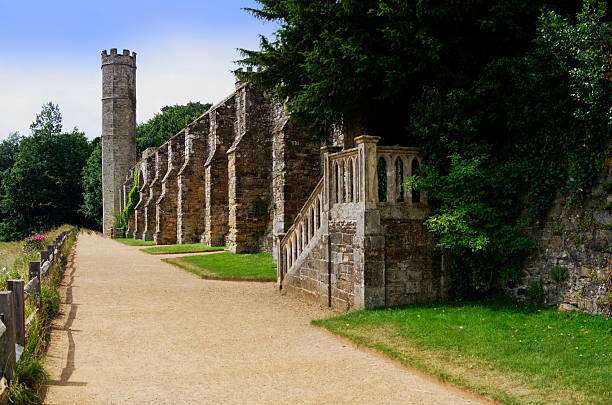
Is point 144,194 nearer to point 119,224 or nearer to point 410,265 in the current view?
point 119,224

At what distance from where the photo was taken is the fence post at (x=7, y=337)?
15.5ft

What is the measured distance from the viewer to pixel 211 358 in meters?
6.97

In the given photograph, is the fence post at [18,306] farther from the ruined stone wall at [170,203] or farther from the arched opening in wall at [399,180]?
the ruined stone wall at [170,203]

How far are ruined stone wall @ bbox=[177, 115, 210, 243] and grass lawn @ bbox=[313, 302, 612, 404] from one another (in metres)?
23.0

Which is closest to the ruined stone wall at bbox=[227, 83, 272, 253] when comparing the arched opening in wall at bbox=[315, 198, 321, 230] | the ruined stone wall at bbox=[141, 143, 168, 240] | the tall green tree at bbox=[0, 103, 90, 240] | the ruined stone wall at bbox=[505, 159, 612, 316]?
the arched opening in wall at bbox=[315, 198, 321, 230]

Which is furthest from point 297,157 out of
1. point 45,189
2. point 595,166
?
point 45,189

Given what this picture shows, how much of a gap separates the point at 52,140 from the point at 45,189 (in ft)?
23.8

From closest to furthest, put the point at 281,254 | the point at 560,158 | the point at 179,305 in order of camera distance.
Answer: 1. the point at 560,158
2. the point at 179,305
3. the point at 281,254

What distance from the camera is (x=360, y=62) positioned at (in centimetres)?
935

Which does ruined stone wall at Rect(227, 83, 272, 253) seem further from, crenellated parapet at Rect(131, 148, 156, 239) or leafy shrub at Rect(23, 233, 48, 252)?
crenellated parapet at Rect(131, 148, 156, 239)

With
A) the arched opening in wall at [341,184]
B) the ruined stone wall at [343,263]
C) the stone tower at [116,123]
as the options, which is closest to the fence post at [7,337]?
the ruined stone wall at [343,263]

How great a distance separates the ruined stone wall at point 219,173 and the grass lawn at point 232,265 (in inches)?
195

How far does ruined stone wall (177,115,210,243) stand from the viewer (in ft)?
100

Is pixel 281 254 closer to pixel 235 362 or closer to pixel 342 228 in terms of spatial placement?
pixel 342 228
